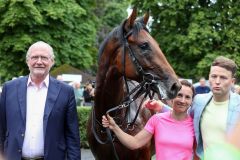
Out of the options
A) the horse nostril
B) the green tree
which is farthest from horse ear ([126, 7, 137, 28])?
the green tree

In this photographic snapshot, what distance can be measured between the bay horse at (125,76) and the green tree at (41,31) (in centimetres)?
2053

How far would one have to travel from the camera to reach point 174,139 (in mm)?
4102

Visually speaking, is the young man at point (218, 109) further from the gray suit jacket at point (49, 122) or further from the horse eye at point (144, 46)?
the gray suit jacket at point (49, 122)

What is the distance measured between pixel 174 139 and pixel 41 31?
2305cm

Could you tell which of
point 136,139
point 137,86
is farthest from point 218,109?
point 137,86

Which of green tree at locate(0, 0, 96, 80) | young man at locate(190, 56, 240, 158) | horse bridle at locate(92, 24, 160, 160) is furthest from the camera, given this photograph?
green tree at locate(0, 0, 96, 80)

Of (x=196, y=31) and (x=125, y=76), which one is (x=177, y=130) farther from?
(x=196, y=31)

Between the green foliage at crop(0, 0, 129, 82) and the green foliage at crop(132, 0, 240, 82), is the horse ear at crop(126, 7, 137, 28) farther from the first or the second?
the green foliage at crop(132, 0, 240, 82)

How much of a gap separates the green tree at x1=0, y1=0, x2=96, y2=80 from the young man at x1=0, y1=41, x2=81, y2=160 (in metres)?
21.4

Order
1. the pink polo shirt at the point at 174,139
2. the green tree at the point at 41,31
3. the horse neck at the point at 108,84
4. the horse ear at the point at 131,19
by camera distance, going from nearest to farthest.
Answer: the pink polo shirt at the point at 174,139 → the horse ear at the point at 131,19 → the horse neck at the point at 108,84 → the green tree at the point at 41,31

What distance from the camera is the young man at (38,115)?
4.28 m

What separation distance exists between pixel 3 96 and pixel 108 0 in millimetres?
40877

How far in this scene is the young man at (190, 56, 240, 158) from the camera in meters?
3.82

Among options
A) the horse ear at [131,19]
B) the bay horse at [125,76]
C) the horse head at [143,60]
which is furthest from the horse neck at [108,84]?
the horse ear at [131,19]
